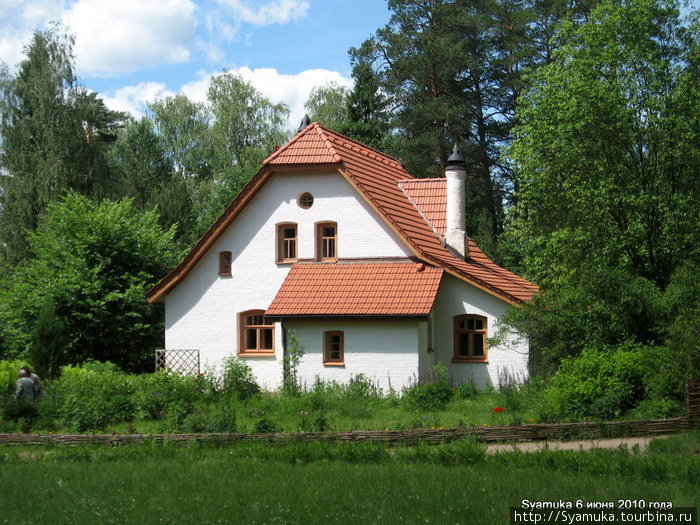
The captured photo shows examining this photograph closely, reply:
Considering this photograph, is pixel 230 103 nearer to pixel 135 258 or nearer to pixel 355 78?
pixel 355 78

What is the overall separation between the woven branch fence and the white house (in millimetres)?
7793

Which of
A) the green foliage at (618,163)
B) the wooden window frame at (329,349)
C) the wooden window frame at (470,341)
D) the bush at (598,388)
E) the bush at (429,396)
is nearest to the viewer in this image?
the bush at (598,388)

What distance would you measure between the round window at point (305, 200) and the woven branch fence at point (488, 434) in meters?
12.0

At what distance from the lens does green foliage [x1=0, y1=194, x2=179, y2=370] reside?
1086 inches

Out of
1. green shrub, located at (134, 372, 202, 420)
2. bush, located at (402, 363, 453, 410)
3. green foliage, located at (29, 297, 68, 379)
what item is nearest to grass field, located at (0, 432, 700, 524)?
green shrub, located at (134, 372, 202, 420)

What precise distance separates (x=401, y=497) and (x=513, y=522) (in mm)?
1523

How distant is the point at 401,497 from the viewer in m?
9.70

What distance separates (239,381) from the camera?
72.4ft

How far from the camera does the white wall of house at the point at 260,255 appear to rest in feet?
80.1

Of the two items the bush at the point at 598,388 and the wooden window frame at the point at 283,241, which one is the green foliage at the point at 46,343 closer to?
the wooden window frame at the point at 283,241

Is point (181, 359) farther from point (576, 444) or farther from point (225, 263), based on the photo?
point (576, 444)

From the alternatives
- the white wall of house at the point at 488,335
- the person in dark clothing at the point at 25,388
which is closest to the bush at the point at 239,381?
the person in dark clothing at the point at 25,388

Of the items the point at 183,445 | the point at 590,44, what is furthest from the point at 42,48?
the point at 183,445

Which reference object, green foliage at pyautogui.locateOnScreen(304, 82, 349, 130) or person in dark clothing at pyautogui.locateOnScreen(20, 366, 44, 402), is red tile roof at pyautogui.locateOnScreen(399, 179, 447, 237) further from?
green foliage at pyautogui.locateOnScreen(304, 82, 349, 130)
